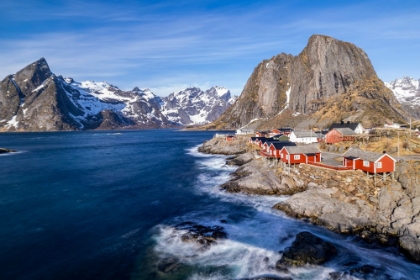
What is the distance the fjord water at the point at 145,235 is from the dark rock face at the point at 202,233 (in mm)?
713

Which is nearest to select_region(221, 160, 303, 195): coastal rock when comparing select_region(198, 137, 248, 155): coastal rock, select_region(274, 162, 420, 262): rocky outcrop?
select_region(274, 162, 420, 262): rocky outcrop

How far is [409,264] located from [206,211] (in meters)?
20.5

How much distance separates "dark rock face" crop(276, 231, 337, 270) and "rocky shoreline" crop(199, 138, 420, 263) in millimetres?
5418

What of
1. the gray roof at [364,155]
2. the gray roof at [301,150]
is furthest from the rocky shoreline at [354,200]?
the gray roof at [301,150]

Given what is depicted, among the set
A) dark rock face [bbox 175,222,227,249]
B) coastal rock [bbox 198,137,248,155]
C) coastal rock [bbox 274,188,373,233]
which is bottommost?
dark rock face [bbox 175,222,227,249]

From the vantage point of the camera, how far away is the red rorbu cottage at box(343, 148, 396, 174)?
35188 mm

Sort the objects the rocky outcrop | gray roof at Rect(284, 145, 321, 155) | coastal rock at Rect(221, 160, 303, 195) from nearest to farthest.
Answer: the rocky outcrop → coastal rock at Rect(221, 160, 303, 195) → gray roof at Rect(284, 145, 321, 155)

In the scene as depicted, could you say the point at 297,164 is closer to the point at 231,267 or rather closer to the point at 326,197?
the point at 326,197

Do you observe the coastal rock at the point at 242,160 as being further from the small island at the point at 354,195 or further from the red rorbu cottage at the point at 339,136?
the red rorbu cottage at the point at 339,136

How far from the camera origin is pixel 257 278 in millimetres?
19984

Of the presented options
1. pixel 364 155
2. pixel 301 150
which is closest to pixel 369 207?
pixel 364 155

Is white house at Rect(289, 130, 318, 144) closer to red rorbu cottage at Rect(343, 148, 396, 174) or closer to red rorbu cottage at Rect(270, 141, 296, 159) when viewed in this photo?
red rorbu cottage at Rect(270, 141, 296, 159)

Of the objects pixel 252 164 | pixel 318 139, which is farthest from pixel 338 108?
pixel 252 164

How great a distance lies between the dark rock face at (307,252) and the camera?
71.6 feet
